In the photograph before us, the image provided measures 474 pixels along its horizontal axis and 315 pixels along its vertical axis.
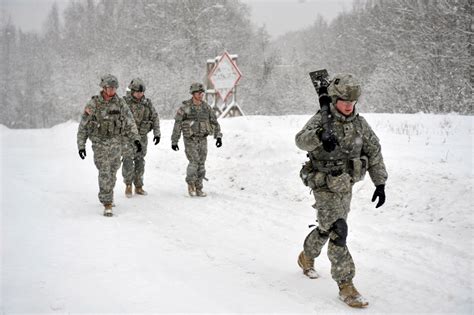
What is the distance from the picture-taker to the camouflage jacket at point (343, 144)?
4215 millimetres

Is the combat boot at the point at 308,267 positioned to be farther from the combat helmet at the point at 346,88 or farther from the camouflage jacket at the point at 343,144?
the combat helmet at the point at 346,88

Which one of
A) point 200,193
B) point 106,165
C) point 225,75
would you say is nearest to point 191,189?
point 200,193

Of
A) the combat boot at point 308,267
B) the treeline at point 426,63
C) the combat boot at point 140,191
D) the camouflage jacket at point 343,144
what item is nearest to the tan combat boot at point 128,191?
the combat boot at point 140,191

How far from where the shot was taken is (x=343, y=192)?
427cm

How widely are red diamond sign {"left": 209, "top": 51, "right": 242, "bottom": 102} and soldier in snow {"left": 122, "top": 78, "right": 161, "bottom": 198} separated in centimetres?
509

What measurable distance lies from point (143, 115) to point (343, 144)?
223 inches

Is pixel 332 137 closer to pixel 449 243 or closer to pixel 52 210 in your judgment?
pixel 449 243

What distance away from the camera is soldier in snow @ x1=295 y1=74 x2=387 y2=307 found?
4.12 m

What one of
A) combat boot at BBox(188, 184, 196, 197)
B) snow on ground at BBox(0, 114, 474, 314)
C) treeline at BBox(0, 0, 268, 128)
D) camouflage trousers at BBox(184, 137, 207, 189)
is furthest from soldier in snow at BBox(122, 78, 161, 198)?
treeline at BBox(0, 0, 268, 128)

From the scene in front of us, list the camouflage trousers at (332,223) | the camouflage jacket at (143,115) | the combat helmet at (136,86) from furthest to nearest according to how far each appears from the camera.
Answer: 1. the camouflage jacket at (143,115)
2. the combat helmet at (136,86)
3. the camouflage trousers at (332,223)

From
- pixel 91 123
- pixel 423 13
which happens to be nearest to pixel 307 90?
pixel 423 13

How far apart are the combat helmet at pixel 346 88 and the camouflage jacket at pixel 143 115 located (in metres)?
5.30

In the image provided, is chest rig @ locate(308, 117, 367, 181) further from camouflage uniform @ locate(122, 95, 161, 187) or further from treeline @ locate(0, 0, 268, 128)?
treeline @ locate(0, 0, 268, 128)

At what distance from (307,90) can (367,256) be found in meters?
33.8
